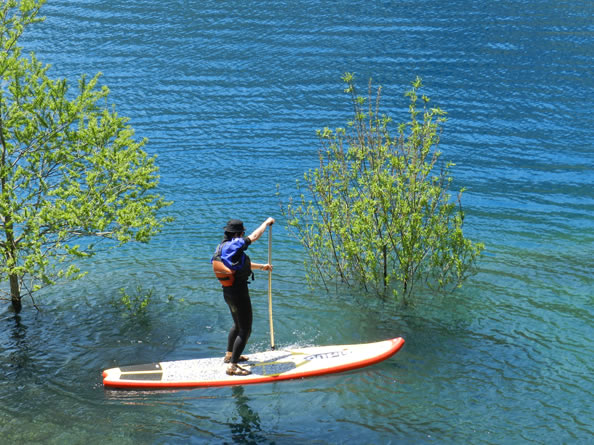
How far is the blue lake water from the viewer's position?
12.3 meters

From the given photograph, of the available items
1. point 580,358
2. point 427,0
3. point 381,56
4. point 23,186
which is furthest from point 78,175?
point 427,0

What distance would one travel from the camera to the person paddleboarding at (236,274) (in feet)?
41.0

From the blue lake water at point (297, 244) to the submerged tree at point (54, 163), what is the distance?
7.81 feet

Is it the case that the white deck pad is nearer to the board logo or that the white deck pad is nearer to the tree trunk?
the board logo

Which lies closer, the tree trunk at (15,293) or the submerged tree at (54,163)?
the submerged tree at (54,163)

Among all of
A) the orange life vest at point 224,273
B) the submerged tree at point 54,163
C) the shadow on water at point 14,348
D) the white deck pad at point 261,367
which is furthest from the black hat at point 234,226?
the shadow on water at point 14,348

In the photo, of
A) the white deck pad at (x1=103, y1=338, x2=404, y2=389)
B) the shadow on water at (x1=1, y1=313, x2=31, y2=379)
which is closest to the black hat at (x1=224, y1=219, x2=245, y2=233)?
the white deck pad at (x1=103, y1=338, x2=404, y2=389)

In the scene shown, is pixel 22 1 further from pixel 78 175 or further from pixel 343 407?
pixel 343 407

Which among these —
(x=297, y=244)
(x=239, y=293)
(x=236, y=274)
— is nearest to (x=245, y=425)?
(x=239, y=293)

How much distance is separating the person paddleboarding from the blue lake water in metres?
1.02

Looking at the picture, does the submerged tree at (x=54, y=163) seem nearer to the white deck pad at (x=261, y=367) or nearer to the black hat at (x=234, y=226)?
the white deck pad at (x=261, y=367)

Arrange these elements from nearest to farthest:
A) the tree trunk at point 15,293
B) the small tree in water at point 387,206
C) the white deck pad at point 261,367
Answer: the white deck pad at point 261,367
the small tree in water at point 387,206
the tree trunk at point 15,293

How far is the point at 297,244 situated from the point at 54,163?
25.8ft

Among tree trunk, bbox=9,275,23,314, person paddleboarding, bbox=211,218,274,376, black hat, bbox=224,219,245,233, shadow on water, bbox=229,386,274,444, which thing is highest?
black hat, bbox=224,219,245,233
